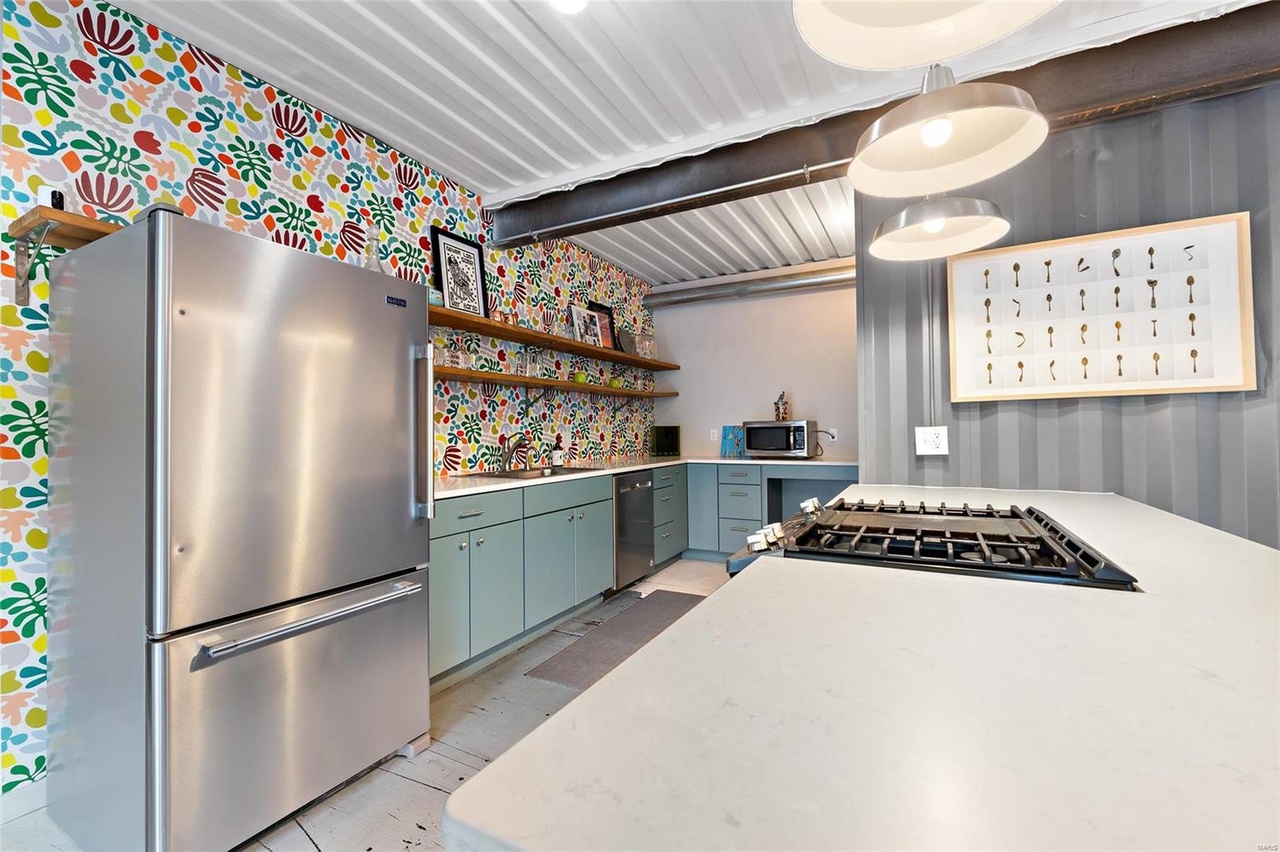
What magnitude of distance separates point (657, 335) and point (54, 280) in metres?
4.39

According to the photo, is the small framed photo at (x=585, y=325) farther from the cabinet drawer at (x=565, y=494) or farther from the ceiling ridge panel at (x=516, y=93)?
the ceiling ridge panel at (x=516, y=93)

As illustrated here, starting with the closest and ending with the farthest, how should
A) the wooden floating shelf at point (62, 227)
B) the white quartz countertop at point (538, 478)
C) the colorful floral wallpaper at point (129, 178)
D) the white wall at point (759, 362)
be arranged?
the wooden floating shelf at point (62, 227) < the colorful floral wallpaper at point (129, 178) < the white quartz countertop at point (538, 478) < the white wall at point (759, 362)

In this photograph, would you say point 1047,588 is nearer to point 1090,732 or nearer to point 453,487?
point 1090,732

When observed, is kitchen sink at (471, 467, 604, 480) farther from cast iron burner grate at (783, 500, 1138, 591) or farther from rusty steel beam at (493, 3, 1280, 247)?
cast iron burner grate at (783, 500, 1138, 591)

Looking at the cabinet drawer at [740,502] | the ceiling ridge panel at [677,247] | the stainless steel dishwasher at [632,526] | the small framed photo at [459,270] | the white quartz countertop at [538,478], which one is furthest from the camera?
the cabinet drawer at [740,502]

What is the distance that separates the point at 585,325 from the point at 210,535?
315 centimetres

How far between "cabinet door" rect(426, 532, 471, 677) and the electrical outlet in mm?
2051

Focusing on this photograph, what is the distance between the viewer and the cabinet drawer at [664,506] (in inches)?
164

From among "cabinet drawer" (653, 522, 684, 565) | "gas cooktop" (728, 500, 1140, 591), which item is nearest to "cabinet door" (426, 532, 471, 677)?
"gas cooktop" (728, 500, 1140, 591)

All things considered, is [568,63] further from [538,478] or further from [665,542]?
[665,542]

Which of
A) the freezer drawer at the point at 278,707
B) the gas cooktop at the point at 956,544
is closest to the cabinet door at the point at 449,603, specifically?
the freezer drawer at the point at 278,707

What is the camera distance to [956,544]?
43.9 inches

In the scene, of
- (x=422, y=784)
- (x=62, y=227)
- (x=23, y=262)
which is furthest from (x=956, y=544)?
(x=23, y=262)

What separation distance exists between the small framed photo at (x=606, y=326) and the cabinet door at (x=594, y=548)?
5.12ft
